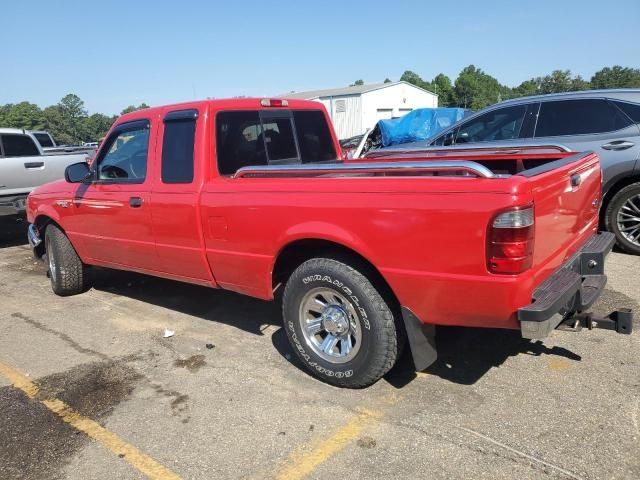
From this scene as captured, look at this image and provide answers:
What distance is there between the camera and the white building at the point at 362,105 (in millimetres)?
43531

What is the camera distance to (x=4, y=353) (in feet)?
14.4

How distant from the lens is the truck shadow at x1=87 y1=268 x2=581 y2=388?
3592mm

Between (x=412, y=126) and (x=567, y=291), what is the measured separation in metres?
13.9

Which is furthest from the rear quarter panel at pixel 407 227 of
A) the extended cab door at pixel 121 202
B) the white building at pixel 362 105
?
the white building at pixel 362 105

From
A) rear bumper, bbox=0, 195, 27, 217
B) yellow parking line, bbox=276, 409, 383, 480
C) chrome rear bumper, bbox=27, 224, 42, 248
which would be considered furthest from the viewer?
rear bumper, bbox=0, 195, 27, 217

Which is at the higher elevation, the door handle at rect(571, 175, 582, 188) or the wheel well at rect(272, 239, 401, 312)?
the door handle at rect(571, 175, 582, 188)

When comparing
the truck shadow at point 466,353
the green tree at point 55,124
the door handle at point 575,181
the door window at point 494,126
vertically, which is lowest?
the truck shadow at point 466,353

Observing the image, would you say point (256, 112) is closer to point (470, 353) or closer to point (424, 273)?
point (424, 273)

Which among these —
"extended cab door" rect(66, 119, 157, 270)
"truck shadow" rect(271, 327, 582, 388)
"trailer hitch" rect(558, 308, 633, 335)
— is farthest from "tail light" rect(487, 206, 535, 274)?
"extended cab door" rect(66, 119, 157, 270)

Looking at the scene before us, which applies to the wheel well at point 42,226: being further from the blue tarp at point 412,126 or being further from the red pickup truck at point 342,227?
the blue tarp at point 412,126

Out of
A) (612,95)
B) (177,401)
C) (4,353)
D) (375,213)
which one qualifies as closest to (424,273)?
(375,213)

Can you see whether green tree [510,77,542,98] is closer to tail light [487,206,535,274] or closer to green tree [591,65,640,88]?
green tree [591,65,640,88]

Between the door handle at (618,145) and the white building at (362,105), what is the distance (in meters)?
36.5

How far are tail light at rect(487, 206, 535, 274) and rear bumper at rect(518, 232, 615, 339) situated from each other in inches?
9.1
